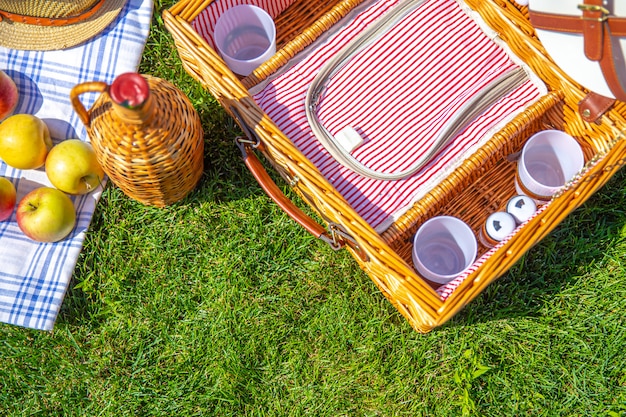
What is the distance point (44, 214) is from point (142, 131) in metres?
0.47

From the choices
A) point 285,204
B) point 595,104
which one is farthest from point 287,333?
point 595,104

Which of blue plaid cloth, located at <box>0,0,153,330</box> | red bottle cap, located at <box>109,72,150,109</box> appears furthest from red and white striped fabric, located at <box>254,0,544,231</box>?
blue plaid cloth, located at <box>0,0,153,330</box>

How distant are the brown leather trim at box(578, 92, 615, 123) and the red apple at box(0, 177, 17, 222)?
1417 millimetres

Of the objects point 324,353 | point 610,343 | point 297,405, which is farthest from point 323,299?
point 610,343

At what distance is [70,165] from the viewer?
56.6 inches

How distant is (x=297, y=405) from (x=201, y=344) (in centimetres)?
30

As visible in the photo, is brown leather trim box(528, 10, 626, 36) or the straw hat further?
the straw hat

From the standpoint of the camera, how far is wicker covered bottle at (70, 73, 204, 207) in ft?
3.41

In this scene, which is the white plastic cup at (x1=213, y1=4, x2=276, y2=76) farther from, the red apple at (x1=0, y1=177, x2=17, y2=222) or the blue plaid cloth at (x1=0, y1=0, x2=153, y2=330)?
the red apple at (x1=0, y1=177, x2=17, y2=222)

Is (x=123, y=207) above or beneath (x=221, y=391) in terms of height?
above

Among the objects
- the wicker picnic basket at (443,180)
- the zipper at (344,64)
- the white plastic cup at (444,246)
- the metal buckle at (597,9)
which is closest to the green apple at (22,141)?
the wicker picnic basket at (443,180)

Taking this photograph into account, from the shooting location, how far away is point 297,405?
152cm

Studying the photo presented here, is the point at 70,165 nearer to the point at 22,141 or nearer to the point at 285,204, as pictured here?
the point at 22,141

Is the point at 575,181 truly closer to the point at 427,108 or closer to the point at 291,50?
the point at 427,108
